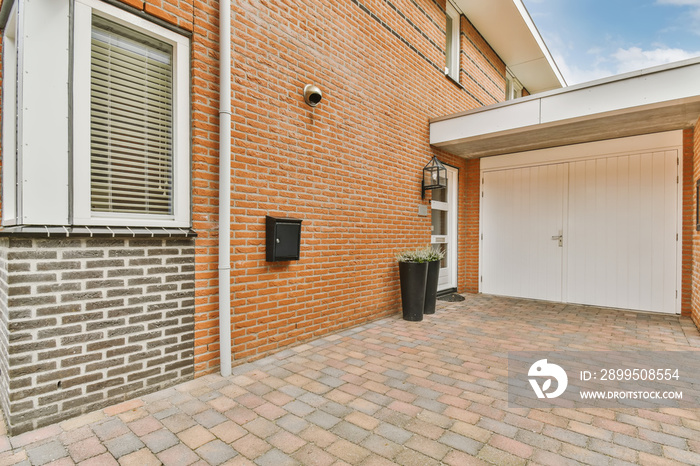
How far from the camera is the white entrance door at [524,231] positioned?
5793 mm

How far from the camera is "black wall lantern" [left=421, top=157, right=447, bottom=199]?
523 cm

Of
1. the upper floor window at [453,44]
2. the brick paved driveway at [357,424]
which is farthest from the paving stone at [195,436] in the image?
the upper floor window at [453,44]

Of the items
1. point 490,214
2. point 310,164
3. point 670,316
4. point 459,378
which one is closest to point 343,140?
point 310,164

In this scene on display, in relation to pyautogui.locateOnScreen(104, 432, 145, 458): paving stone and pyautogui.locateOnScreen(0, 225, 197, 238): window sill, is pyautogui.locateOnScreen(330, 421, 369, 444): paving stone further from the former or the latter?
pyautogui.locateOnScreen(0, 225, 197, 238): window sill

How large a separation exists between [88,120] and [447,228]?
5382 millimetres

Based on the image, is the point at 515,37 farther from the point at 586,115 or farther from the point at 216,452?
the point at 216,452

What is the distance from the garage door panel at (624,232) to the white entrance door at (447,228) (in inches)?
70.5

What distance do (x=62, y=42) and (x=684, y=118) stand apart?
612 centimetres

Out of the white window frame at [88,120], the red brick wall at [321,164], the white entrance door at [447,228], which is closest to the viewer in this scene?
the white window frame at [88,120]

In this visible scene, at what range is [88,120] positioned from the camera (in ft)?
7.18

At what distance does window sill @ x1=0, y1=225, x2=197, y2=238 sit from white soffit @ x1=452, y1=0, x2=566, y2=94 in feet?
20.8

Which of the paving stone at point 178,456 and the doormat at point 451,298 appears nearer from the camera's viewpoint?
the paving stone at point 178,456

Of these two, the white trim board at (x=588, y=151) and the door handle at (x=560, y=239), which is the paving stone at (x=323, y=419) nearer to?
the door handle at (x=560, y=239)

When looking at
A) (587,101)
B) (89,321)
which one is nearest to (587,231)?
(587,101)
